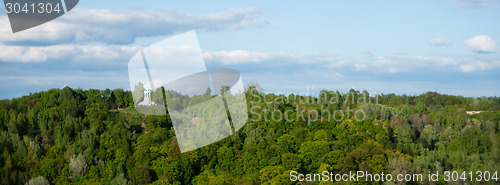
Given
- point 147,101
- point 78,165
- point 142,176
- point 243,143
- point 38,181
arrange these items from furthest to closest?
point 147,101 → point 243,143 → point 78,165 → point 38,181 → point 142,176

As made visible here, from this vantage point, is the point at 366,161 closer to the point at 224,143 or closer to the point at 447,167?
the point at 447,167

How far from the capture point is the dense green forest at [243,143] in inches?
1718

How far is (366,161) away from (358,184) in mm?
3671

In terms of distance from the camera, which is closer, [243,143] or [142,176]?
[142,176]

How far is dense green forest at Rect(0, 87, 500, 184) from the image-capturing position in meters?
43.6

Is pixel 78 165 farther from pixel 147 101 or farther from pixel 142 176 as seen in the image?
pixel 147 101

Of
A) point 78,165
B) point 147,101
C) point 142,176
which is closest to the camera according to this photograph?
point 142,176

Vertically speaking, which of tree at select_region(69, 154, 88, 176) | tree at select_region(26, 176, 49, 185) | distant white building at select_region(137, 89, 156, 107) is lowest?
tree at select_region(26, 176, 49, 185)

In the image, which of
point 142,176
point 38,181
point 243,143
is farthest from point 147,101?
point 38,181

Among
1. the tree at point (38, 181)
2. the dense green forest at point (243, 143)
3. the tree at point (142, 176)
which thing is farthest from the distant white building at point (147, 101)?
the tree at point (38, 181)

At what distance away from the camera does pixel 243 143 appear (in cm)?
5112

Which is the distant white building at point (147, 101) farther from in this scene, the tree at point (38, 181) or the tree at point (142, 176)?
the tree at point (38, 181)

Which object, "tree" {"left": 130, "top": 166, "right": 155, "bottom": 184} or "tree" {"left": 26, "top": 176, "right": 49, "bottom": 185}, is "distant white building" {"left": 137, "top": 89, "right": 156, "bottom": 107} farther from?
"tree" {"left": 26, "top": 176, "right": 49, "bottom": 185}

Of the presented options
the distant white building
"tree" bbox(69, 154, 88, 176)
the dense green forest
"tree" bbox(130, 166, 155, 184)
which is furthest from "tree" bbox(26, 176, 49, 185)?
the distant white building
